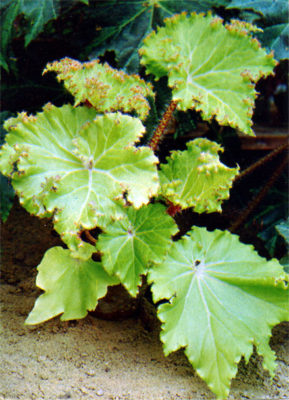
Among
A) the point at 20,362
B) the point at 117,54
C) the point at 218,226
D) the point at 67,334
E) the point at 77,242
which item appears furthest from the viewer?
the point at 218,226

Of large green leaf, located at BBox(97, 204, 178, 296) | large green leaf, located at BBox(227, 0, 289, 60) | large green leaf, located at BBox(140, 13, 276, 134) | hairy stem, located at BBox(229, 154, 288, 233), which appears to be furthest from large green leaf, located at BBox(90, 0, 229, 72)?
hairy stem, located at BBox(229, 154, 288, 233)

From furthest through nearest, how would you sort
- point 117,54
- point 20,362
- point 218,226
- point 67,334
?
point 218,226 < point 117,54 < point 67,334 < point 20,362

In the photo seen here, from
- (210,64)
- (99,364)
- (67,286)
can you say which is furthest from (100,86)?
(99,364)

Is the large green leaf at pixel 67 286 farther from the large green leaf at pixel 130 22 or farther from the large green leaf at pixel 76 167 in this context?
the large green leaf at pixel 130 22

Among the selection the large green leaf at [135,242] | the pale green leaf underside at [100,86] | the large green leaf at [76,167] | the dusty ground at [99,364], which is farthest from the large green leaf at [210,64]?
the dusty ground at [99,364]

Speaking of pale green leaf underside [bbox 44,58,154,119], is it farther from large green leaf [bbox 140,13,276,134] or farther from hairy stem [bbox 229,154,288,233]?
hairy stem [bbox 229,154,288,233]

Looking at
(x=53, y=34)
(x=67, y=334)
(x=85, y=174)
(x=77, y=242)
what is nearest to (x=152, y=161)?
(x=85, y=174)

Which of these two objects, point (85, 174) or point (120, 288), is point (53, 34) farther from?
point (120, 288)
